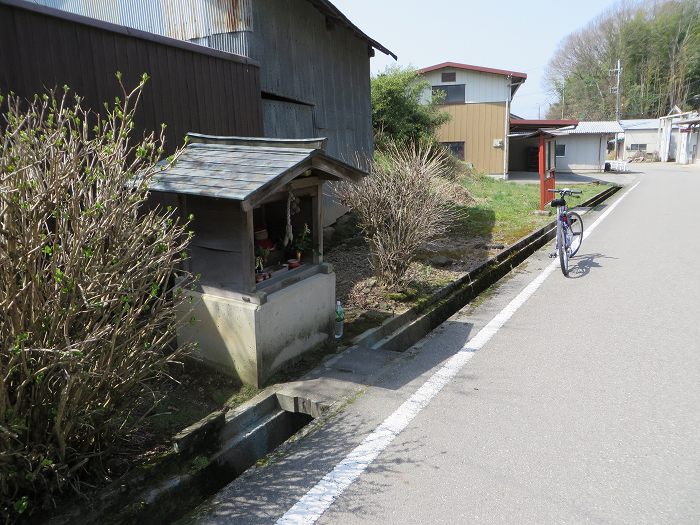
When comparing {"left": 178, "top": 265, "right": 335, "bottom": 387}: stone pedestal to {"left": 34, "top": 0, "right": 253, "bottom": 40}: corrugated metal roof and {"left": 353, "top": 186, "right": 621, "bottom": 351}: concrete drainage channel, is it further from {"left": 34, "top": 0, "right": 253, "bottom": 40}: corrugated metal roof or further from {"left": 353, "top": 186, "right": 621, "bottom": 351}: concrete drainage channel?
{"left": 34, "top": 0, "right": 253, "bottom": 40}: corrugated metal roof

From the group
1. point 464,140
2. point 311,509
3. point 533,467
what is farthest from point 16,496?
point 464,140

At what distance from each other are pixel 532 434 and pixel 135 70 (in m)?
5.42

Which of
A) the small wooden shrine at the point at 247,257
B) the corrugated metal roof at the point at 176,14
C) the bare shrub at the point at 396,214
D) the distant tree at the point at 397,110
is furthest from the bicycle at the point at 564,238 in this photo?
the distant tree at the point at 397,110

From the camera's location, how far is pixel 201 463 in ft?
11.6

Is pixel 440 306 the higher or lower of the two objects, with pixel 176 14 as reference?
lower

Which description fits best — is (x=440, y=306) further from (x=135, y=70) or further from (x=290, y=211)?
(x=135, y=70)


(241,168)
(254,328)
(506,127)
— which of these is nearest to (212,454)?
(254,328)

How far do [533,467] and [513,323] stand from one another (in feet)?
10.4

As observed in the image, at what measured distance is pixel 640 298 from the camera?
722cm

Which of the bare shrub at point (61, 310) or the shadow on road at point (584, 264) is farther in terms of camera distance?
the shadow on road at point (584, 264)

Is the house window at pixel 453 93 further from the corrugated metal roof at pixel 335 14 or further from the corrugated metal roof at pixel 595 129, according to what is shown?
the corrugated metal roof at pixel 335 14

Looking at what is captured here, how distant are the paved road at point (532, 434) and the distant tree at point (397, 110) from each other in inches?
553

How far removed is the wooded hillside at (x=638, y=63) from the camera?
55281mm

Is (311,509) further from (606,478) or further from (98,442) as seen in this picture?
(606,478)
